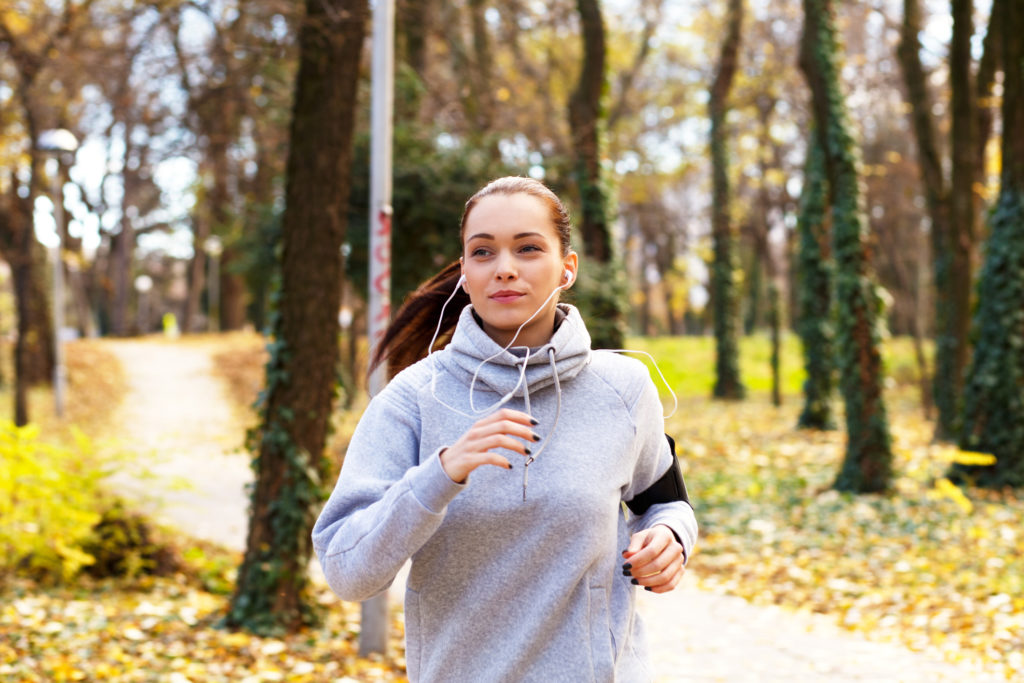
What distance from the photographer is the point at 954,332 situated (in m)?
12.7

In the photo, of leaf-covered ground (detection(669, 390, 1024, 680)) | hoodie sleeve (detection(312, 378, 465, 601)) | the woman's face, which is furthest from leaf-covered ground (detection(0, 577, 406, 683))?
the woman's face

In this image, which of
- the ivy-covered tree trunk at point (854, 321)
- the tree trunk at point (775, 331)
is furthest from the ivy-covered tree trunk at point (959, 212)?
the tree trunk at point (775, 331)

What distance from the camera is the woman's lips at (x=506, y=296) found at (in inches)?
77.4

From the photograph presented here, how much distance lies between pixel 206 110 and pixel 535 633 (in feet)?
26.9

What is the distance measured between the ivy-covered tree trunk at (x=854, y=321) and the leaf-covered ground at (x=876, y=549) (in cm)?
31

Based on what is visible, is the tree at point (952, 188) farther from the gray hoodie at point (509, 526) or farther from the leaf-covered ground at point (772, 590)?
the gray hoodie at point (509, 526)

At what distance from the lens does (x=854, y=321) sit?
1027cm

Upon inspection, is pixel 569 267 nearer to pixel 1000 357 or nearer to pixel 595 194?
pixel 1000 357

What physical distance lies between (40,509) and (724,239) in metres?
15.9

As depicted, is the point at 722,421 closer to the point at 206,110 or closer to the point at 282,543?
the point at 206,110

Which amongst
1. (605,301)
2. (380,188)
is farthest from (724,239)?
(380,188)

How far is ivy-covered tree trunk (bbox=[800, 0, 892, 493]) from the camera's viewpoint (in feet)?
33.5

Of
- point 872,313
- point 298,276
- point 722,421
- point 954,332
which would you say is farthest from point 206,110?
point 722,421

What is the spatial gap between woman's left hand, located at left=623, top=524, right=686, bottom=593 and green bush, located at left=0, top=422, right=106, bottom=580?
5.64 metres
